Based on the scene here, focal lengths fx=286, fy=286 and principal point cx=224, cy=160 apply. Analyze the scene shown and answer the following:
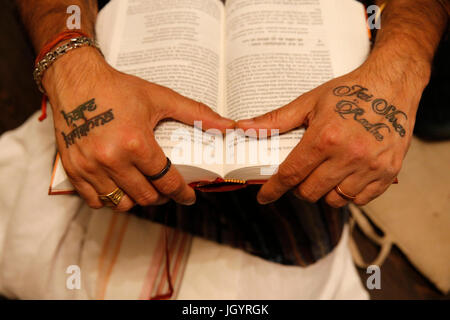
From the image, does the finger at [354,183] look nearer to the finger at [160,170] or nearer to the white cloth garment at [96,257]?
→ the finger at [160,170]

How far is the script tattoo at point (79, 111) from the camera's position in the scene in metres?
0.49

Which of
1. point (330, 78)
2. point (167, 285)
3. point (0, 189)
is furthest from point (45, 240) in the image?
point (330, 78)

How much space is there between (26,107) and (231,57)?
39.9 inches

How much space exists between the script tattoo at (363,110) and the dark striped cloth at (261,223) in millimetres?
301

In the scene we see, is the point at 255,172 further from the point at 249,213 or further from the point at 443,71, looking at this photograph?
the point at 443,71

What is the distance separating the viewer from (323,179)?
50 centimetres

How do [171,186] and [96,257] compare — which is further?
[96,257]

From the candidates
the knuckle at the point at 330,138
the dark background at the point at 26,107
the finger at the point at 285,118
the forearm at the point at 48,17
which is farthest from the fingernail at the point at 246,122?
the dark background at the point at 26,107

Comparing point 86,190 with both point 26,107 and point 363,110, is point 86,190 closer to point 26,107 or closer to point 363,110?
point 363,110

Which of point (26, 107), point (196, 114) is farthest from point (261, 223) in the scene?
point (26, 107)

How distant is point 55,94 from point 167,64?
217 mm
